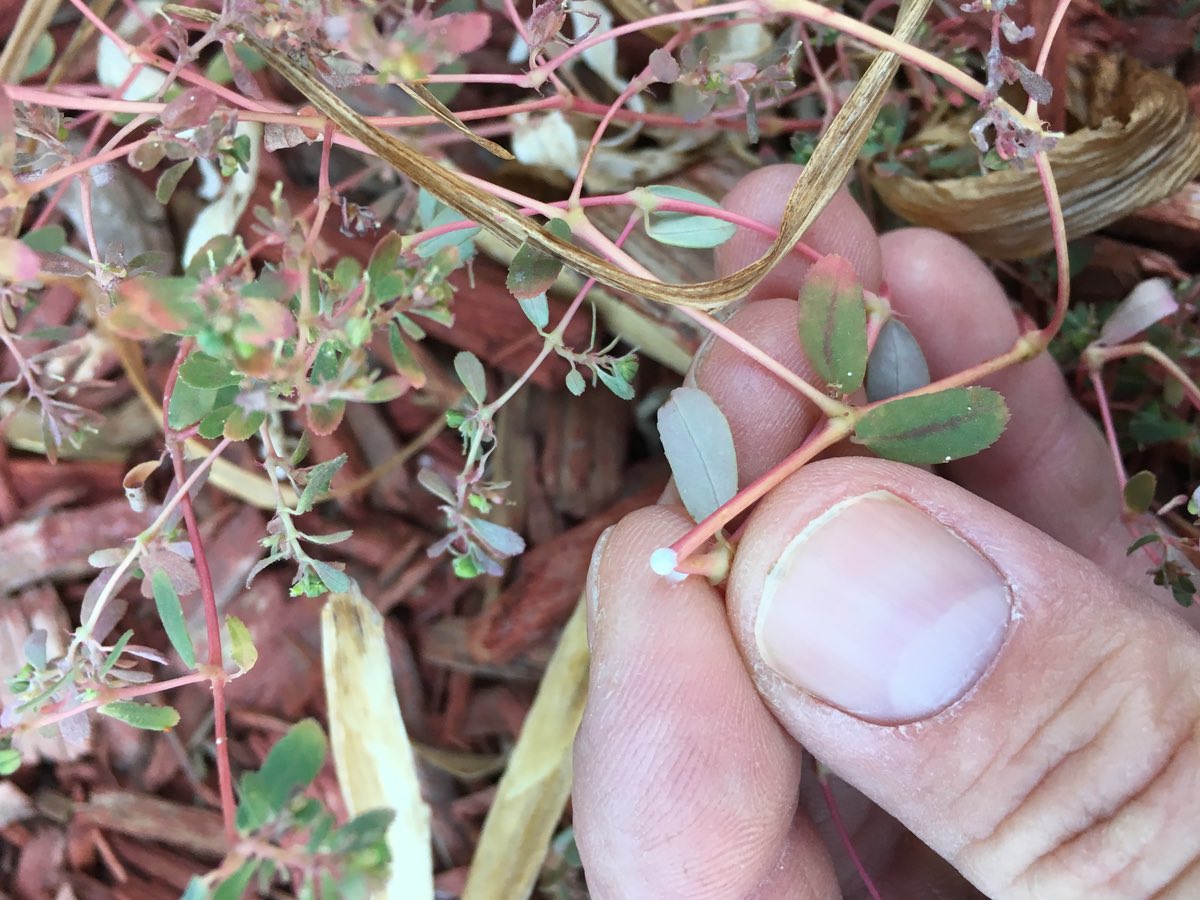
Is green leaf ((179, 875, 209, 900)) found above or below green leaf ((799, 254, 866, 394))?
below

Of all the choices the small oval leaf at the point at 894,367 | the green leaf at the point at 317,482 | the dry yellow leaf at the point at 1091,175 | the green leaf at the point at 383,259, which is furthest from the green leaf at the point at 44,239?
the dry yellow leaf at the point at 1091,175

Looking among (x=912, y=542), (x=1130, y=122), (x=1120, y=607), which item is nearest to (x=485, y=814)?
(x=912, y=542)

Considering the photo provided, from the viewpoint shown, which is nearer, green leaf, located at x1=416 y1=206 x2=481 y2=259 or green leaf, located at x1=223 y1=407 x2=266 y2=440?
green leaf, located at x1=223 y1=407 x2=266 y2=440

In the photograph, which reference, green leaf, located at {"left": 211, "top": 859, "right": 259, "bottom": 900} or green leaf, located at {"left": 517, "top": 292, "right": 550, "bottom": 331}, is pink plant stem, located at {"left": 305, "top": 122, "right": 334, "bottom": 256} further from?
green leaf, located at {"left": 211, "top": 859, "right": 259, "bottom": 900}

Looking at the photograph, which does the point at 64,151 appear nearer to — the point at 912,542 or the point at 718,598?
the point at 718,598

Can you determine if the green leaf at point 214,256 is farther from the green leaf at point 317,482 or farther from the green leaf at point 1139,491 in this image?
the green leaf at point 1139,491

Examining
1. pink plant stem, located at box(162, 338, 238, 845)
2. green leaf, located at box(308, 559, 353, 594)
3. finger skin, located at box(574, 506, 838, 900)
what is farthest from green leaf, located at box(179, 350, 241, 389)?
finger skin, located at box(574, 506, 838, 900)

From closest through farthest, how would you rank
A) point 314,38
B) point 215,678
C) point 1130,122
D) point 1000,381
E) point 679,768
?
point 314,38 → point 215,678 → point 679,768 → point 1130,122 → point 1000,381

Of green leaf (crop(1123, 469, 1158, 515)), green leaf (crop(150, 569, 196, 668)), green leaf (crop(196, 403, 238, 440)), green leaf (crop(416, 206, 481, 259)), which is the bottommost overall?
green leaf (crop(1123, 469, 1158, 515))
